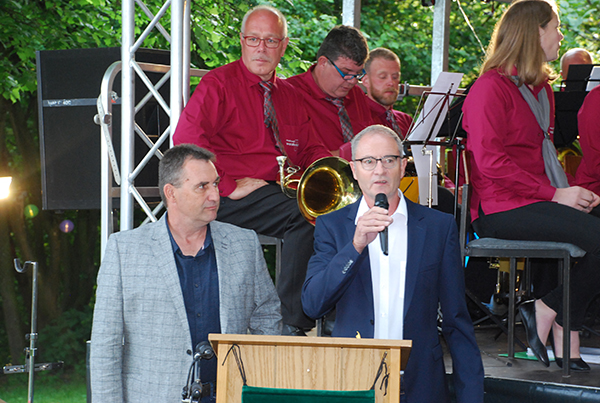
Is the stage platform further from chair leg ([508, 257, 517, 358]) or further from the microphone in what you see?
the microphone

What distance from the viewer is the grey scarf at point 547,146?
3.56m

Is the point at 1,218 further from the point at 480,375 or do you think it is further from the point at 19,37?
the point at 480,375

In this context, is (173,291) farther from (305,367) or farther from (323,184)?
(323,184)

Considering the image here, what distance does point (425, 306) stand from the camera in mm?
2381

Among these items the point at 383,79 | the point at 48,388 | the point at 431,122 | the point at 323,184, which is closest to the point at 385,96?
the point at 383,79

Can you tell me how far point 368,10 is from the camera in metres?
11.9

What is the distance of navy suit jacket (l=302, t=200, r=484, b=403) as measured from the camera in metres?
2.34

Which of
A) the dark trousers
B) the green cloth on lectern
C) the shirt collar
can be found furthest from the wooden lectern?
the shirt collar

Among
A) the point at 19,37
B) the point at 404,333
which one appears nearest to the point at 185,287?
the point at 404,333

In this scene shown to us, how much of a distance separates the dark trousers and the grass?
26.8ft

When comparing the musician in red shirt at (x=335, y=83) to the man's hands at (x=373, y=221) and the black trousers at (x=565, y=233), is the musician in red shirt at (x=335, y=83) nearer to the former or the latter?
the black trousers at (x=565, y=233)

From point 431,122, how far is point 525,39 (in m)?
0.70

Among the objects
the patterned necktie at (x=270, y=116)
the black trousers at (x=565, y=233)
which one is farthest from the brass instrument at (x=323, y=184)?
the black trousers at (x=565, y=233)

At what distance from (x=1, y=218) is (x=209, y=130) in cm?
791
